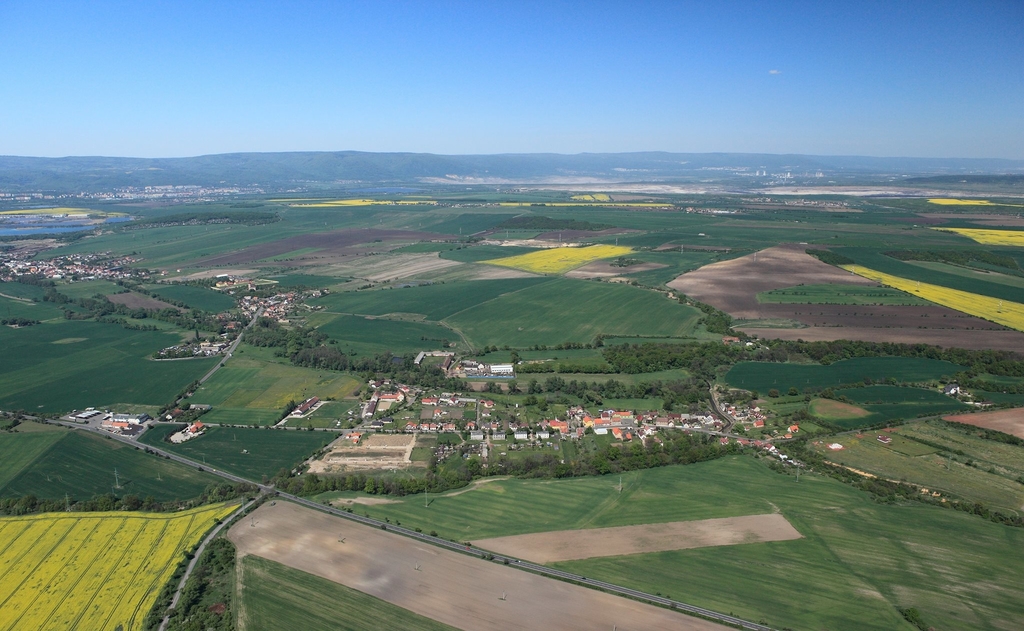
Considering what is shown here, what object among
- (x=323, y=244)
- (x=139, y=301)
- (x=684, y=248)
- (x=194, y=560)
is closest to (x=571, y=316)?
(x=194, y=560)

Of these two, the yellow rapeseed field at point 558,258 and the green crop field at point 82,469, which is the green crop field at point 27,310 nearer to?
the green crop field at point 82,469

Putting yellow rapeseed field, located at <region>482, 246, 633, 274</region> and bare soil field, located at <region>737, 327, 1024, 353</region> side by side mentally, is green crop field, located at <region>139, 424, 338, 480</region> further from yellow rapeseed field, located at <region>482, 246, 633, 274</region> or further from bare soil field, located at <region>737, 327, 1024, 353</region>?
yellow rapeseed field, located at <region>482, 246, 633, 274</region>

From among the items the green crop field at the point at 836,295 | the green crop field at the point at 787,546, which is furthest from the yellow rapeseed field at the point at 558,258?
the green crop field at the point at 787,546

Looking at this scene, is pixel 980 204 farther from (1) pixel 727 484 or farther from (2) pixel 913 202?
(1) pixel 727 484

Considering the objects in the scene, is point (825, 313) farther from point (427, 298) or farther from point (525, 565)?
point (525, 565)

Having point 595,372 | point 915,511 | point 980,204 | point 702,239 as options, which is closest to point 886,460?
point 915,511

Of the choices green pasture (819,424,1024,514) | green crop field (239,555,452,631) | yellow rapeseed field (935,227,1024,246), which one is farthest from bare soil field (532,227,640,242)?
green crop field (239,555,452,631)
